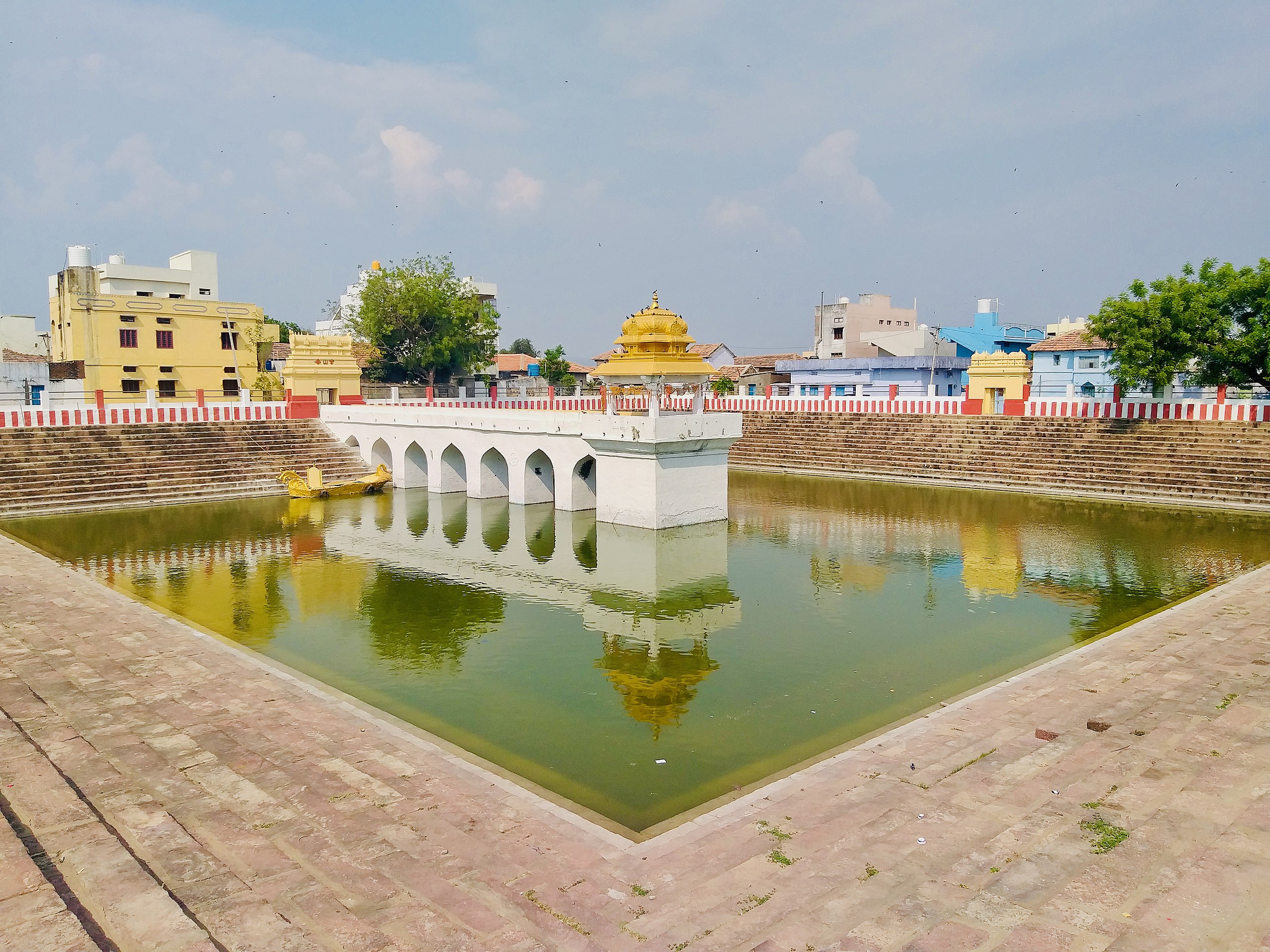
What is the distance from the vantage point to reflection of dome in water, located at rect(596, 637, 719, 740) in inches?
355

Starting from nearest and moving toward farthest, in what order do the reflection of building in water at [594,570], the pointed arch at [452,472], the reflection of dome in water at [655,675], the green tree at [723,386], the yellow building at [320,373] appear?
the reflection of dome in water at [655,675] → the reflection of building in water at [594,570] → the pointed arch at [452,472] → the yellow building at [320,373] → the green tree at [723,386]

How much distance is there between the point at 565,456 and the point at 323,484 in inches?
318

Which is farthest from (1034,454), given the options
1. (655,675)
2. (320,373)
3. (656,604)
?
(320,373)

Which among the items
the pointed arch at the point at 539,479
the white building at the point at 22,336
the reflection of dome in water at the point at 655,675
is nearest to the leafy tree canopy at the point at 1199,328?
the pointed arch at the point at 539,479

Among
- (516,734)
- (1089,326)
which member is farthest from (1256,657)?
(1089,326)

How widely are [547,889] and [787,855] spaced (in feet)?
4.95

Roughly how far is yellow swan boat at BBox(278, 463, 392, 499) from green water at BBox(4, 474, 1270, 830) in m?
1.58

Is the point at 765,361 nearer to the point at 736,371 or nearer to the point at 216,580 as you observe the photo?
the point at 736,371

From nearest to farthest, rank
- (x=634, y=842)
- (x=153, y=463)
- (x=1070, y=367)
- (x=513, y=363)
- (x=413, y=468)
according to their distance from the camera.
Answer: (x=634, y=842)
(x=153, y=463)
(x=413, y=468)
(x=1070, y=367)
(x=513, y=363)

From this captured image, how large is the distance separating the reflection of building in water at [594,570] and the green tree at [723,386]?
26.3 meters

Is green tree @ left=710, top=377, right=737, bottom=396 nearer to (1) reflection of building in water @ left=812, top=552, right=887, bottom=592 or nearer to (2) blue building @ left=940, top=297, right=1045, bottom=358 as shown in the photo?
(2) blue building @ left=940, top=297, right=1045, bottom=358

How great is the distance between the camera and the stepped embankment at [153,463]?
2211cm

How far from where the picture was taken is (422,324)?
40.9 meters

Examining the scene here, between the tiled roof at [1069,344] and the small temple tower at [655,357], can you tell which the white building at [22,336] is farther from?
the tiled roof at [1069,344]
